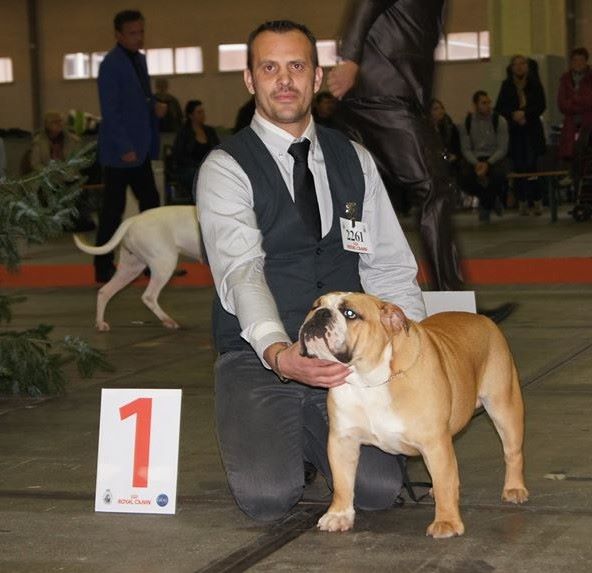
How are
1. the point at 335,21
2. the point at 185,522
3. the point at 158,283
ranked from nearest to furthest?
the point at 185,522, the point at 158,283, the point at 335,21

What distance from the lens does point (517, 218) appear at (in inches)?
659

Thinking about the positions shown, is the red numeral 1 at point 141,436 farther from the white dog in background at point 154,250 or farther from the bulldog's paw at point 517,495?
the white dog in background at point 154,250

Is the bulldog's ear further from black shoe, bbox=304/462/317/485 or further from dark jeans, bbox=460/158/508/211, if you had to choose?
dark jeans, bbox=460/158/508/211

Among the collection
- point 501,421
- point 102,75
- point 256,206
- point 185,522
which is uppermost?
point 102,75

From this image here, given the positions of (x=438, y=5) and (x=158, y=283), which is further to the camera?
(x=158, y=283)

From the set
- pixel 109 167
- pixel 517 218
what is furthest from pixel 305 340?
pixel 517 218

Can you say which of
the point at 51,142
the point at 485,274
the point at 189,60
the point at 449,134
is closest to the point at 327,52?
the point at 189,60

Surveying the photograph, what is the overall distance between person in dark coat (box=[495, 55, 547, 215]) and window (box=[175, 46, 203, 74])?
1429 cm

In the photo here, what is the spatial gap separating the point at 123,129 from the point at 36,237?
14.8ft

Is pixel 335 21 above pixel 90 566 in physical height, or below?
above

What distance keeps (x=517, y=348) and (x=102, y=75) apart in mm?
4868

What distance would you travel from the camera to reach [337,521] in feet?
13.3

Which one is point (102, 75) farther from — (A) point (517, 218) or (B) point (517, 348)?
(A) point (517, 218)

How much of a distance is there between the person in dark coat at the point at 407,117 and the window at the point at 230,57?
23071mm
